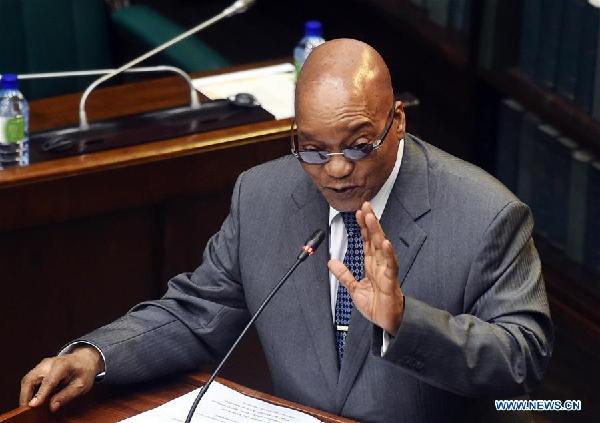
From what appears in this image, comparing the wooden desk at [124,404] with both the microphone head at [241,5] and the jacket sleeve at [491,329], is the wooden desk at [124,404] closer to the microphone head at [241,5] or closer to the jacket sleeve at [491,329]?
the jacket sleeve at [491,329]

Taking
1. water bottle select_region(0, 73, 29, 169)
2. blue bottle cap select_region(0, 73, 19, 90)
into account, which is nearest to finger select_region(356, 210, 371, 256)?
water bottle select_region(0, 73, 29, 169)

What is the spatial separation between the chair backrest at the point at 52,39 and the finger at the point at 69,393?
1813 mm

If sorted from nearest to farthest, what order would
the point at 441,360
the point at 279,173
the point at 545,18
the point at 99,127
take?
1. the point at 441,360
2. the point at 279,173
3. the point at 99,127
4. the point at 545,18

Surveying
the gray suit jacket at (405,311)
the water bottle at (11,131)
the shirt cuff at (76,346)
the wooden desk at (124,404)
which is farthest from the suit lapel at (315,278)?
the water bottle at (11,131)

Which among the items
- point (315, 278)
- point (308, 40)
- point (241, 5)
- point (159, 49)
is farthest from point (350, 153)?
point (308, 40)

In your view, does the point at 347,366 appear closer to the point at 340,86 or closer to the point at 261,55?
the point at 340,86

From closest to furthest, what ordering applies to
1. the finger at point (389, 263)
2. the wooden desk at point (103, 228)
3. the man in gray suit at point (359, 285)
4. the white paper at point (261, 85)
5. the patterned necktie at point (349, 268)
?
1. the finger at point (389, 263)
2. the man in gray suit at point (359, 285)
3. the patterned necktie at point (349, 268)
4. the wooden desk at point (103, 228)
5. the white paper at point (261, 85)

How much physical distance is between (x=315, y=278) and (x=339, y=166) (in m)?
0.28

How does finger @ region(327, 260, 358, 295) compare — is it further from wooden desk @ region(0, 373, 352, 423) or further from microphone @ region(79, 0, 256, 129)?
microphone @ region(79, 0, 256, 129)

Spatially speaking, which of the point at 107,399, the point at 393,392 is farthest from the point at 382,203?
the point at 107,399

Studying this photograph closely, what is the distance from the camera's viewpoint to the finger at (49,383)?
7.04 feet

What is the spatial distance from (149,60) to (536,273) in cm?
237

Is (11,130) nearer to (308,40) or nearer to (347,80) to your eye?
(308,40)

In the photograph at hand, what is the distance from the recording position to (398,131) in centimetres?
218
